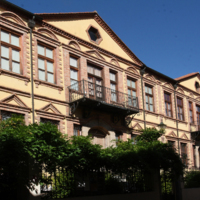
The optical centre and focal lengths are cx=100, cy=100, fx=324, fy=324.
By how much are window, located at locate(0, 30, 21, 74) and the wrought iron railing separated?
131 inches

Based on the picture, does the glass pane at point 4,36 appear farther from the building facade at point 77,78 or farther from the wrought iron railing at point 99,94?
the wrought iron railing at point 99,94

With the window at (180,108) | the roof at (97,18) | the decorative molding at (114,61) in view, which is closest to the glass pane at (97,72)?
the decorative molding at (114,61)

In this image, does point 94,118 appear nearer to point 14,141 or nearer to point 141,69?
point 141,69

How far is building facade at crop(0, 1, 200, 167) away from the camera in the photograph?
15078mm

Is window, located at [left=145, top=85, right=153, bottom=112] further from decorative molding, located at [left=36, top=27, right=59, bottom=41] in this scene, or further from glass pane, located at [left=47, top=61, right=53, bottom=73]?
decorative molding, located at [left=36, top=27, right=59, bottom=41]

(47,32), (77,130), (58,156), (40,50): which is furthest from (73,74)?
(58,156)

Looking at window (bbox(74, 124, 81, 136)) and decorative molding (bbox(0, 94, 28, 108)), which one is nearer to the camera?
decorative molding (bbox(0, 94, 28, 108))

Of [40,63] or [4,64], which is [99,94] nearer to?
[40,63]

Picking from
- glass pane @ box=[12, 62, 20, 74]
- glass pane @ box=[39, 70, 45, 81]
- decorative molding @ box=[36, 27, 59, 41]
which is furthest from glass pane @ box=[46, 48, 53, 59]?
glass pane @ box=[12, 62, 20, 74]

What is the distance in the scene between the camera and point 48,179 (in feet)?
29.7

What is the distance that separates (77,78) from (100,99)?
5.95 ft

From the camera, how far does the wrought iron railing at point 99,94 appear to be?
17.3 m

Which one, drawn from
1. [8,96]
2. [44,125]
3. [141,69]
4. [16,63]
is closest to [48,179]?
[44,125]

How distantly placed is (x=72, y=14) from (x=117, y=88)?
5417 millimetres
